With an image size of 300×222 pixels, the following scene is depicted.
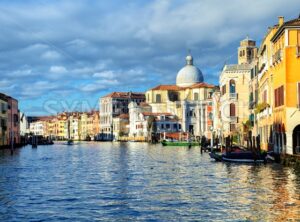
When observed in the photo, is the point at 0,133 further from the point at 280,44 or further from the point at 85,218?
the point at 85,218

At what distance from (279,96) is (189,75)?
3199 inches

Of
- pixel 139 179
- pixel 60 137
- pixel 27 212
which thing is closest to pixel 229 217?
pixel 27 212

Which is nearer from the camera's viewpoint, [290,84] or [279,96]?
[290,84]

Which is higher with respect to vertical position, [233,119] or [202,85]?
[202,85]

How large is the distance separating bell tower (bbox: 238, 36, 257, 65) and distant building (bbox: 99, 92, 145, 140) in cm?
5064

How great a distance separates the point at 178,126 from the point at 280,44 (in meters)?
73.4

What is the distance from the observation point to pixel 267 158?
27438 millimetres

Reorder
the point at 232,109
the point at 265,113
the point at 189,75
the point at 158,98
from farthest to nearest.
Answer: the point at 189,75
the point at 158,98
the point at 232,109
the point at 265,113

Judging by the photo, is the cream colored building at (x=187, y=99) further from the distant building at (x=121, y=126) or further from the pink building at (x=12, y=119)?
the pink building at (x=12, y=119)

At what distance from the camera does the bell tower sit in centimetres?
7206

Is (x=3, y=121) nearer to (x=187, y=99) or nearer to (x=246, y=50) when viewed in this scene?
(x=246, y=50)

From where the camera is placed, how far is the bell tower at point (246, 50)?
72.1 meters

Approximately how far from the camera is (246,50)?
72.2 metres

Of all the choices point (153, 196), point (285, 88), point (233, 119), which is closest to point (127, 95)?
point (233, 119)
